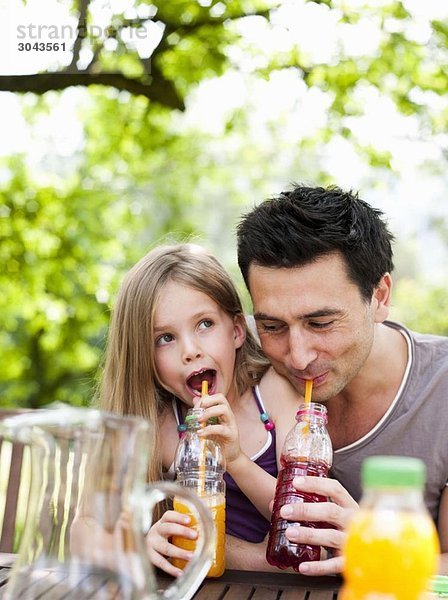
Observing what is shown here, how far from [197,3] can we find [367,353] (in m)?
3.07

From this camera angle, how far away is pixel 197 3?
15.0ft

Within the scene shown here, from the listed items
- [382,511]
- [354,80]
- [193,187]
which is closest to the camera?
[382,511]

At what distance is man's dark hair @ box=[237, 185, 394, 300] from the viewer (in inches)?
73.4

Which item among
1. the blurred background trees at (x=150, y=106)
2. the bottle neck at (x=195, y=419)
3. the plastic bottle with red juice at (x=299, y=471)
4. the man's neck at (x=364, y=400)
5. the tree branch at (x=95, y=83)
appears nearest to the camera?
the plastic bottle with red juice at (x=299, y=471)

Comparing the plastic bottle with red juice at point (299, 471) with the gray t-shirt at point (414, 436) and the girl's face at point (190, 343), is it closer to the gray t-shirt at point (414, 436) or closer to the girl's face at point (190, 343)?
the girl's face at point (190, 343)

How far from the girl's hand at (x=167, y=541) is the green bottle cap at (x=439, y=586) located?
15.4 inches

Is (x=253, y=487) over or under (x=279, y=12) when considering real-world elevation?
under

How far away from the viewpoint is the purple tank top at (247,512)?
2.02 meters

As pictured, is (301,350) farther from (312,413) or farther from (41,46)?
(41,46)

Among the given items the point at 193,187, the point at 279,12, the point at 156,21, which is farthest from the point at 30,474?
the point at 193,187

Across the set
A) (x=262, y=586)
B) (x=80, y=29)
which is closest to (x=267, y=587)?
(x=262, y=586)

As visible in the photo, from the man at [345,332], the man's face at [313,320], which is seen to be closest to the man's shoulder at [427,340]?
the man at [345,332]

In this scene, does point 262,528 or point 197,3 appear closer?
point 262,528

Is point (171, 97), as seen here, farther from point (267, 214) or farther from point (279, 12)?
point (267, 214)
